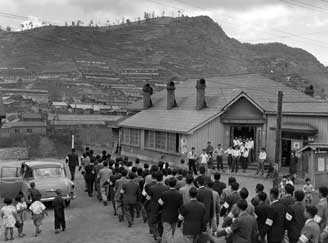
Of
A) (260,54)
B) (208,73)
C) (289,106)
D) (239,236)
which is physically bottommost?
(239,236)

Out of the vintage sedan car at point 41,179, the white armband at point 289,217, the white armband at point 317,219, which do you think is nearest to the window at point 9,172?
the vintage sedan car at point 41,179

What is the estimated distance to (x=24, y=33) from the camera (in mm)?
147500

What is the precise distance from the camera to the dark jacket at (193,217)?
957 cm

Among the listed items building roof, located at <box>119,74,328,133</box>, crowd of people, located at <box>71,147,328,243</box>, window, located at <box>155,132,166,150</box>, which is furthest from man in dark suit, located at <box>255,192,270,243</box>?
window, located at <box>155,132,166,150</box>

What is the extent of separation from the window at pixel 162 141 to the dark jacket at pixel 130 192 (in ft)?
50.5

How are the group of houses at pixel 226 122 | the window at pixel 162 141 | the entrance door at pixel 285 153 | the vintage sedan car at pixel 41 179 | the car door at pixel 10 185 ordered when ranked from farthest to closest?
the window at pixel 162 141 → the entrance door at pixel 285 153 → the group of houses at pixel 226 122 → the car door at pixel 10 185 → the vintage sedan car at pixel 41 179

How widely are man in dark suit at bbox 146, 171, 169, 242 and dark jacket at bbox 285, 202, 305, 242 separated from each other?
11.3 feet

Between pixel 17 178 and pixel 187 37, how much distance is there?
13994 centimetres

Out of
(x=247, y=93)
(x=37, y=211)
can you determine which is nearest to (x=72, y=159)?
(x=37, y=211)

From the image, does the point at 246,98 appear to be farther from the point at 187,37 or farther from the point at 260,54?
the point at 260,54

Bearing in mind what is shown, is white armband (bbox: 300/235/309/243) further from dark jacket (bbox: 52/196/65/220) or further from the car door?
the car door

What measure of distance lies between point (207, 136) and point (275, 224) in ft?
61.7

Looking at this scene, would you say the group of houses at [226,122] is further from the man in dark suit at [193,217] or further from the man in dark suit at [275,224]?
the man in dark suit at [193,217]

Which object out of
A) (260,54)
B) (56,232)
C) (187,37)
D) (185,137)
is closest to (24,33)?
(187,37)
